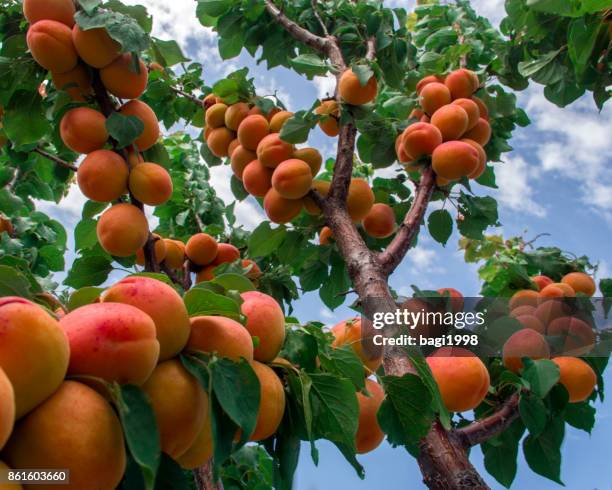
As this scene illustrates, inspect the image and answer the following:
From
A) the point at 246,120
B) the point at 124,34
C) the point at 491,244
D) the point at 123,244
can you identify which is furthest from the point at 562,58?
the point at 123,244

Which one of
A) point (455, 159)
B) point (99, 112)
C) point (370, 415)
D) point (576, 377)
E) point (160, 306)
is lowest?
point (160, 306)

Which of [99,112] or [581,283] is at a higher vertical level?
[581,283]

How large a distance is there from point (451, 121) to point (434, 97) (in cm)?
15

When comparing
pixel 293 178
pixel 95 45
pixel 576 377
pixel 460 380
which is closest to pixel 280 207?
pixel 293 178

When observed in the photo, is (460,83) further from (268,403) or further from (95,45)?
(268,403)

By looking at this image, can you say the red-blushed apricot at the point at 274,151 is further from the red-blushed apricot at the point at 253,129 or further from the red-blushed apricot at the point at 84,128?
the red-blushed apricot at the point at 84,128

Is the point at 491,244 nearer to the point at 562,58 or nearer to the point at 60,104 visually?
the point at 562,58

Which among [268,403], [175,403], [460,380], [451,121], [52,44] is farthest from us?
[451,121]

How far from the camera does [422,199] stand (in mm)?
1677

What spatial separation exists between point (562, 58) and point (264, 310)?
5.07 ft

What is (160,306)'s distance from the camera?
0.63 m

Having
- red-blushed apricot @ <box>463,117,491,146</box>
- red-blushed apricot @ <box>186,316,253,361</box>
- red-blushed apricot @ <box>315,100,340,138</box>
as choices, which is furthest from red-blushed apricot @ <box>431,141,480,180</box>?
red-blushed apricot @ <box>186,316,253,361</box>

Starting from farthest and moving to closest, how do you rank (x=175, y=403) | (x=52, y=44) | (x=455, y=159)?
(x=455, y=159) < (x=52, y=44) < (x=175, y=403)

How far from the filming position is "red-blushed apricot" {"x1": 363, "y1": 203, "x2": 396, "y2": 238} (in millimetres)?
1899
